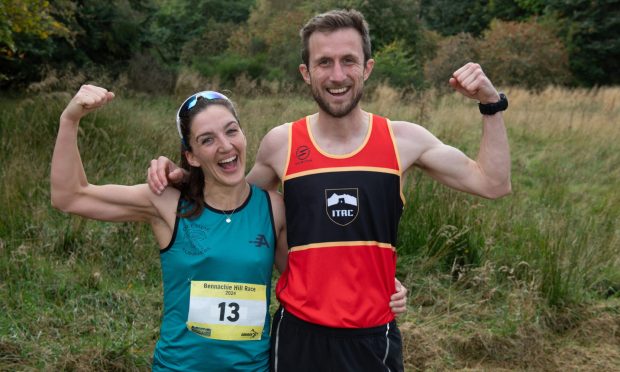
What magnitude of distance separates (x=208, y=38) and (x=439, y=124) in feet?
70.2

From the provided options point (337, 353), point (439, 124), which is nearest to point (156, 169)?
point (337, 353)

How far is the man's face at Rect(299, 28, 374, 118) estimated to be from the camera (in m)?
2.47

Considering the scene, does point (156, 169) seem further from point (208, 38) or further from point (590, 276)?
point (208, 38)

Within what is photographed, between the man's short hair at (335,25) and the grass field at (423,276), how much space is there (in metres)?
2.09

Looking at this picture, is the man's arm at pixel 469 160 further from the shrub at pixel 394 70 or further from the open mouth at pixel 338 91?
the shrub at pixel 394 70

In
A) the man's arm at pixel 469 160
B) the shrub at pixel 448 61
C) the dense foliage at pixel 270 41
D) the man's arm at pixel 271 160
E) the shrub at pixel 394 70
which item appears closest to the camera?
the man's arm at pixel 469 160

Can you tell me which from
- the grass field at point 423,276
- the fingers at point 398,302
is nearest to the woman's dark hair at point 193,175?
the fingers at point 398,302

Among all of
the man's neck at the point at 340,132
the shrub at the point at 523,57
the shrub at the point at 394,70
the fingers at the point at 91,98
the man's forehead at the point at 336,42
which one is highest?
the shrub at the point at 523,57

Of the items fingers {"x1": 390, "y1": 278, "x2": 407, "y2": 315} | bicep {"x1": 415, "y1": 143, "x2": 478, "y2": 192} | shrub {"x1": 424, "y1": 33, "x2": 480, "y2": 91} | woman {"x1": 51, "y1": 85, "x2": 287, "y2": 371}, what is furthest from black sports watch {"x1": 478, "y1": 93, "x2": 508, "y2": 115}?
shrub {"x1": 424, "y1": 33, "x2": 480, "y2": 91}

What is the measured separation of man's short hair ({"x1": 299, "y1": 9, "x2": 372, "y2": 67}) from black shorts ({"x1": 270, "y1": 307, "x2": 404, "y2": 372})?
3.34ft

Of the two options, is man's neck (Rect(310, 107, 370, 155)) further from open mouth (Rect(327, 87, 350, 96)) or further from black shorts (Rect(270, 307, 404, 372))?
black shorts (Rect(270, 307, 404, 372))

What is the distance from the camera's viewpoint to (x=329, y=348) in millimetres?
2396

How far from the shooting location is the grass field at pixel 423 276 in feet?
13.0

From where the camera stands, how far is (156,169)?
8.14 ft
